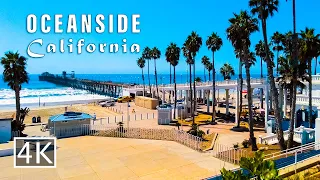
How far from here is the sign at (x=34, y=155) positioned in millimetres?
17016

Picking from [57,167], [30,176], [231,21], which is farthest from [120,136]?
[231,21]

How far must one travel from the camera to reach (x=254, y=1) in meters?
20.6

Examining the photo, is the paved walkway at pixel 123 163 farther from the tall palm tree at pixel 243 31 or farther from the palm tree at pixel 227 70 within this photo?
the palm tree at pixel 227 70

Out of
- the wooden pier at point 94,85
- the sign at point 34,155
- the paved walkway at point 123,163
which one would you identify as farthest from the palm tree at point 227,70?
the sign at point 34,155

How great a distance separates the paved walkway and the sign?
44 cm

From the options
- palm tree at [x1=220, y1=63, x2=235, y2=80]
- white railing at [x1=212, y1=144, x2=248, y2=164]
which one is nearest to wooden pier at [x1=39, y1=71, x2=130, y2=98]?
palm tree at [x1=220, y1=63, x2=235, y2=80]

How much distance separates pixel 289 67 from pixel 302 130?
4879 mm

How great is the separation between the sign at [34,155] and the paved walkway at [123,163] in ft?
1.44

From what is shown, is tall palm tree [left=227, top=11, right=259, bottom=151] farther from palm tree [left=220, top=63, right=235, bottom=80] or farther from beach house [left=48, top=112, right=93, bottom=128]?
palm tree [left=220, top=63, right=235, bottom=80]

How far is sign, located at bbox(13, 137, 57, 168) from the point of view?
670 inches

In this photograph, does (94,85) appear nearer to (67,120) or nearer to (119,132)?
(67,120)

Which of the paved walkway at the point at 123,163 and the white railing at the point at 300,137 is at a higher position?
the white railing at the point at 300,137

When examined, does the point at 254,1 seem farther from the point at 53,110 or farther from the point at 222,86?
the point at 53,110

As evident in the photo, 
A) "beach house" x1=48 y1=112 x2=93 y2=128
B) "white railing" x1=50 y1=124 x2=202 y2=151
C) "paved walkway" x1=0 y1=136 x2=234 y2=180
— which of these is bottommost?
"paved walkway" x1=0 y1=136 x2=234 y2=180
